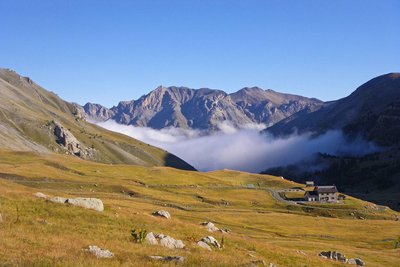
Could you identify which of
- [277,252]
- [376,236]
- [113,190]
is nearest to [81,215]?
[277,252]

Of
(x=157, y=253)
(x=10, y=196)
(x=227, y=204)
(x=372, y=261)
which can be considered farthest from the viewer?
(x=227, y=204)

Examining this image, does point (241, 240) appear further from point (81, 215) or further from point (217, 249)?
point (81, 215)

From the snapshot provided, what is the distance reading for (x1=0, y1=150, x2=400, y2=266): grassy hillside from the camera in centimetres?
2727

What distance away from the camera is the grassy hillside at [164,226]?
89.5ft

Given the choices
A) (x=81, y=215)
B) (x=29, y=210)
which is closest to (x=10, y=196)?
(x=29, y=210)

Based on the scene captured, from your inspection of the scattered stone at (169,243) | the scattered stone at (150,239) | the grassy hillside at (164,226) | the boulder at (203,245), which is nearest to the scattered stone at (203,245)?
the boulder at (203,245)

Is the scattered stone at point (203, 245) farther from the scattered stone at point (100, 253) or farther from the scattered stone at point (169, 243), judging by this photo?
the scattered stone at point (100, 253)

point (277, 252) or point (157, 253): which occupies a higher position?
point (157, 253)

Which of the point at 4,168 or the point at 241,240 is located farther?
the point at 4,168

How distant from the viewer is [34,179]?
142875 millimetres

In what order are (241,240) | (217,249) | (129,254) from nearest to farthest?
(129,254), (217,249), (241,240)

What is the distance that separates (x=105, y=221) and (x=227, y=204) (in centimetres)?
11702

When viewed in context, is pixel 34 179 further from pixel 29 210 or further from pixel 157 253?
pixel 157 253

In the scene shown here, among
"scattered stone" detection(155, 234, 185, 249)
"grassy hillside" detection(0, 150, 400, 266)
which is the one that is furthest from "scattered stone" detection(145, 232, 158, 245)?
"grassy hillside" detection(0, 150, 400, 266)
